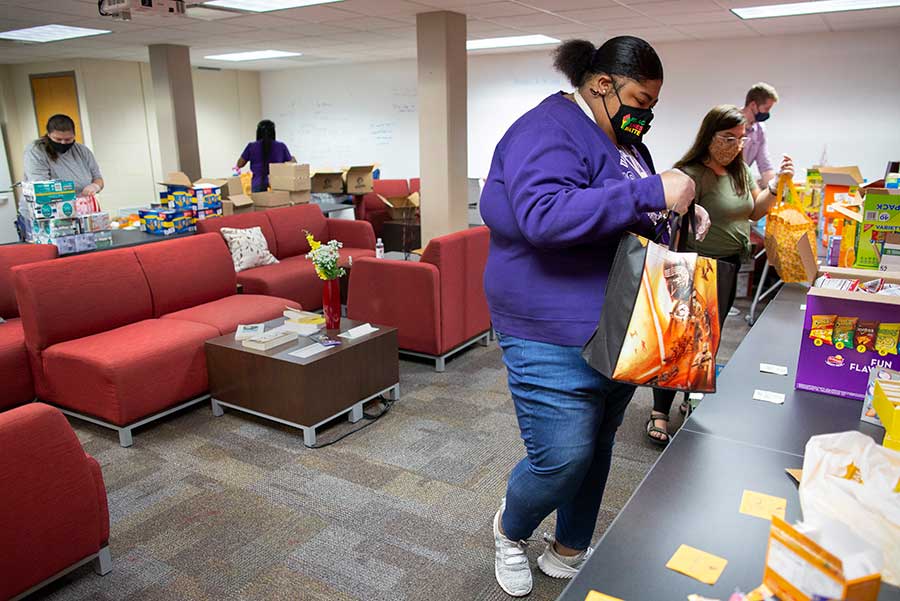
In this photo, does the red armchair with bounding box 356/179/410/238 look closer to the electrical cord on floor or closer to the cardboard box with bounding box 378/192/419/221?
the cardboard box with bounding box 378/192/419/221

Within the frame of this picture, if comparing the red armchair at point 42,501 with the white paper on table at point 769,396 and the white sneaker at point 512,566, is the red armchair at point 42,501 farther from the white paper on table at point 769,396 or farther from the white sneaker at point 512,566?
the white paper on table at point 769,396

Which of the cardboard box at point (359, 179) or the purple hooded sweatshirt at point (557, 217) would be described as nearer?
the purple hooded sweatshirt at point (557, 217)

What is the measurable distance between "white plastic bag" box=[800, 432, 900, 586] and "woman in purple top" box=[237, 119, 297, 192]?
6.16m

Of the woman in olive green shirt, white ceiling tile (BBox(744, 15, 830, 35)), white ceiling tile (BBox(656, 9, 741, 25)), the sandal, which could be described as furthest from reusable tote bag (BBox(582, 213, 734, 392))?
white ceiling tile (BBox(744, 15, 830, 35))

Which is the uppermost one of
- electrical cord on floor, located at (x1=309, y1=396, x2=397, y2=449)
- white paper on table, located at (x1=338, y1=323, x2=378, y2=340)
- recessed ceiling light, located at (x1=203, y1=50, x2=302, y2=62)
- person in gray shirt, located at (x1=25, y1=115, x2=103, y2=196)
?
recessed ceiling light, located at (x1=203, y1=50, x2=302, y2=62)

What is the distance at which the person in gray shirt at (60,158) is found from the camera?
488 cm

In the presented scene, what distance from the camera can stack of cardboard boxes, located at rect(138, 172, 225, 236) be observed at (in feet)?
15.6

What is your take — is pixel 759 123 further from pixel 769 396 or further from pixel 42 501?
pixel 42 501

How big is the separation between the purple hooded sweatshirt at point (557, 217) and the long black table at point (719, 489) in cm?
41

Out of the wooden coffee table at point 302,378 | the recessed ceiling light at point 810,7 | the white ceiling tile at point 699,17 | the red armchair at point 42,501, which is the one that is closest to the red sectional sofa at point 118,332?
the wooden coffee table at point 302,378

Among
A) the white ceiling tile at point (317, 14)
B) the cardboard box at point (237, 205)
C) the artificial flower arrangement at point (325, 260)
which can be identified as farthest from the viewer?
the cardboard box at point (237, 205)

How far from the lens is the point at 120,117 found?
30.6 ft

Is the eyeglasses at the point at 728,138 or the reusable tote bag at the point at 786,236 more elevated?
the eyeglasses at the point at 728,138

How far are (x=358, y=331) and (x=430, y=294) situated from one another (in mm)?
650
